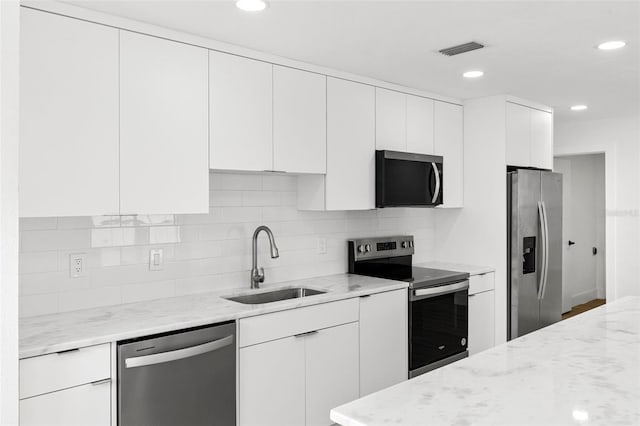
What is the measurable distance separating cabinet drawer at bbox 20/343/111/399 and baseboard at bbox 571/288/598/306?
20.3 ft

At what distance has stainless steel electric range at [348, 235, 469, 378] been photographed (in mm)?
3564

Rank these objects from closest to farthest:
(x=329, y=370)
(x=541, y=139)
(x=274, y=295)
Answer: (x=329, y=370)
(x=274, y=295)
(x=541, y=139)

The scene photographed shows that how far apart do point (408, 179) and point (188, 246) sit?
5.55 ft

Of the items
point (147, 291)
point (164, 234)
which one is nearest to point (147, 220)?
point (164, 234)

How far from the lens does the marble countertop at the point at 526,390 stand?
127 cm

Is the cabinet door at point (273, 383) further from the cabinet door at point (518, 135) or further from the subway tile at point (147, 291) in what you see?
the cabinet door at point (518, 135)

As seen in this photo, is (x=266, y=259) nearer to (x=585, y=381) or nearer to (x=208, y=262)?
(x=208, y=262)

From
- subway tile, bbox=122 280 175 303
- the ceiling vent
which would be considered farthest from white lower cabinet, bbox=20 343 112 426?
the ceiling vent

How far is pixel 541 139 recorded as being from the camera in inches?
177

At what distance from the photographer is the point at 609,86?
389 centimetres

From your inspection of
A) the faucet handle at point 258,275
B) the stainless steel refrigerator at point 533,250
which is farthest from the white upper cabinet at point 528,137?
the faucet handle at point 258,275

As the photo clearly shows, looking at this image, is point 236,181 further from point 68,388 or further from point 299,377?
point 68,388

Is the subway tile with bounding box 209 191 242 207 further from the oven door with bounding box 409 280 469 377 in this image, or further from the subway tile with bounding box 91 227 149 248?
the oven door with bounding box 409 280 469 377

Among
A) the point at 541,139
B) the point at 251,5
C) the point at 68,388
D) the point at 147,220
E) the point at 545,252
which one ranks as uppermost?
the point at 251,5
